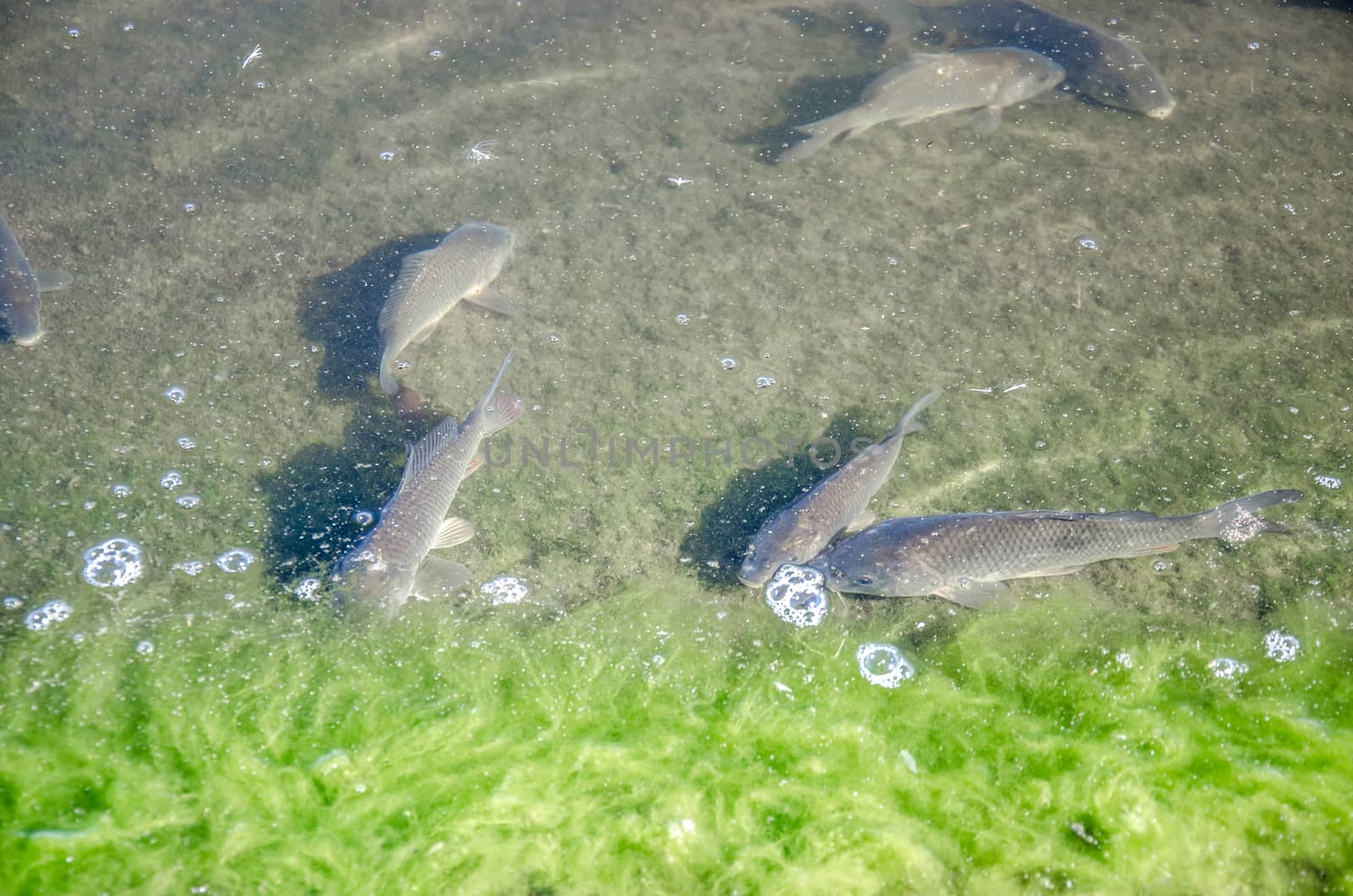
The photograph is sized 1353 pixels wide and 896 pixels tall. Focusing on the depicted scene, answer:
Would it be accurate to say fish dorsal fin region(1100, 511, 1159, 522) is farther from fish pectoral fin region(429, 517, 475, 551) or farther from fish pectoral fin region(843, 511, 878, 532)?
fish pectoral fin region(429, 517, 475, 551)

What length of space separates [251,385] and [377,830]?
2664 millimetres

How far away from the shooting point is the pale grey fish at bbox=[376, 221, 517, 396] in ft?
15.7

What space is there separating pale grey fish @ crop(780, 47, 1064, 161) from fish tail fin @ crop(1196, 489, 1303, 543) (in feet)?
12.3

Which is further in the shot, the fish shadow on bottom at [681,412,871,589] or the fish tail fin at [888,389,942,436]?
the fish tail fin at [888,389,942,436]

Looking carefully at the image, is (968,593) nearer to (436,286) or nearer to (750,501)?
(750,501)

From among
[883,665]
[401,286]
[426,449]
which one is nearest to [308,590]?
[426,449]

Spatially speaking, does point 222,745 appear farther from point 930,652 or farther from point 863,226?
point 863,226

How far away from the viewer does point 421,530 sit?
3930 millimetres

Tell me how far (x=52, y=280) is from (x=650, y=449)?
3805 mm

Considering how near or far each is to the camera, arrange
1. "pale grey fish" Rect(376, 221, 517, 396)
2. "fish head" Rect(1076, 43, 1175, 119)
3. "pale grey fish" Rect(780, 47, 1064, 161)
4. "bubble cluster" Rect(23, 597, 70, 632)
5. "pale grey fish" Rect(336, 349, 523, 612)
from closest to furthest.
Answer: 1. "bubble cluster" Rect(23, 597, 70, 632)
2. "pale grey fish" Rect(336, 349, 523, 612)
3. "pale grey fish" Rect(376, 221, 517, 396)
4. "pale grey fish" Rect(780, 47, 1064, 161)
5. "fish head" Rect(1076, 43, 1175, 119)

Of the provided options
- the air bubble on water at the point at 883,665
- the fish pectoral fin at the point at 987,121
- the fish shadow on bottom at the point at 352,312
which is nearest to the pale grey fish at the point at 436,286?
the fish shadow on bottom at the point at 352,312

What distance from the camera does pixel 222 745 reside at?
133 inches

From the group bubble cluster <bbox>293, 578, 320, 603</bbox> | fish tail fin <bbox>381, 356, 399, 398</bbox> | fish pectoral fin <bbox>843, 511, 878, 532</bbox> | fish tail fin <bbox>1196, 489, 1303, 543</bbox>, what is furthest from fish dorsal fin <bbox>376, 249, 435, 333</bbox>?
fish tail fin <bbox>1196, 489, 1303, 543</bbox>

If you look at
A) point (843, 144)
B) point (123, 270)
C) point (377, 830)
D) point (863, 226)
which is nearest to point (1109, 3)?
point (843, 144)
